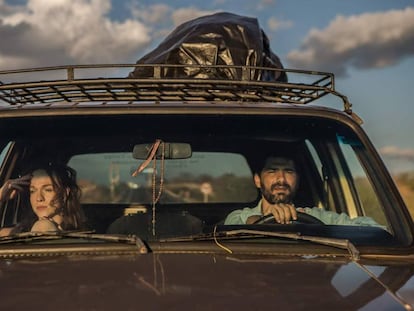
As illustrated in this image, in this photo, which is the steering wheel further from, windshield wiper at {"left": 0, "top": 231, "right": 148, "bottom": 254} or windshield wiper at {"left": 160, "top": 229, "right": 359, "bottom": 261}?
Answer: windshield wiper at {"left": 0, "top": 231, "right": 148, "bottom": 254}

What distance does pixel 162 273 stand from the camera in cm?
256

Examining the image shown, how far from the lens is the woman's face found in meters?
3.38

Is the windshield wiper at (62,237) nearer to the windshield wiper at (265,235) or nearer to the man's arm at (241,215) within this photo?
the windshield wiper at (265,235)

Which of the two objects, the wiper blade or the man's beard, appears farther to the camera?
the man's beard

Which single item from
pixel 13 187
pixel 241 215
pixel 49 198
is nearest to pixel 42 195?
pixel 49 198

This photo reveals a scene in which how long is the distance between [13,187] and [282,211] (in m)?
1.34

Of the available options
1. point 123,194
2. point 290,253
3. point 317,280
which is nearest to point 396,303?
point 317,280

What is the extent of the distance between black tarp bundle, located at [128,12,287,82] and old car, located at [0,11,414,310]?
0.73 metres

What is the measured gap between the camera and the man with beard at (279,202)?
3.43 m

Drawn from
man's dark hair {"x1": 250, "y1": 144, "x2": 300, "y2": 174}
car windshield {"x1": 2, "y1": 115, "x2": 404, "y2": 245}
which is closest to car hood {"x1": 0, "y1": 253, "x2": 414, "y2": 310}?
car windshield {"x1": 2, "y1": 115, "x2": 404, "y2": 245}

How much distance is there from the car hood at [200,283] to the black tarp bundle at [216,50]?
7.98ft

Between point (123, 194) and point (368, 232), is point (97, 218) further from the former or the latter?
point (368, 232)

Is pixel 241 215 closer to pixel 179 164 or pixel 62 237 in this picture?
pixel 179 164

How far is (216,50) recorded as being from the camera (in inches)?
201
